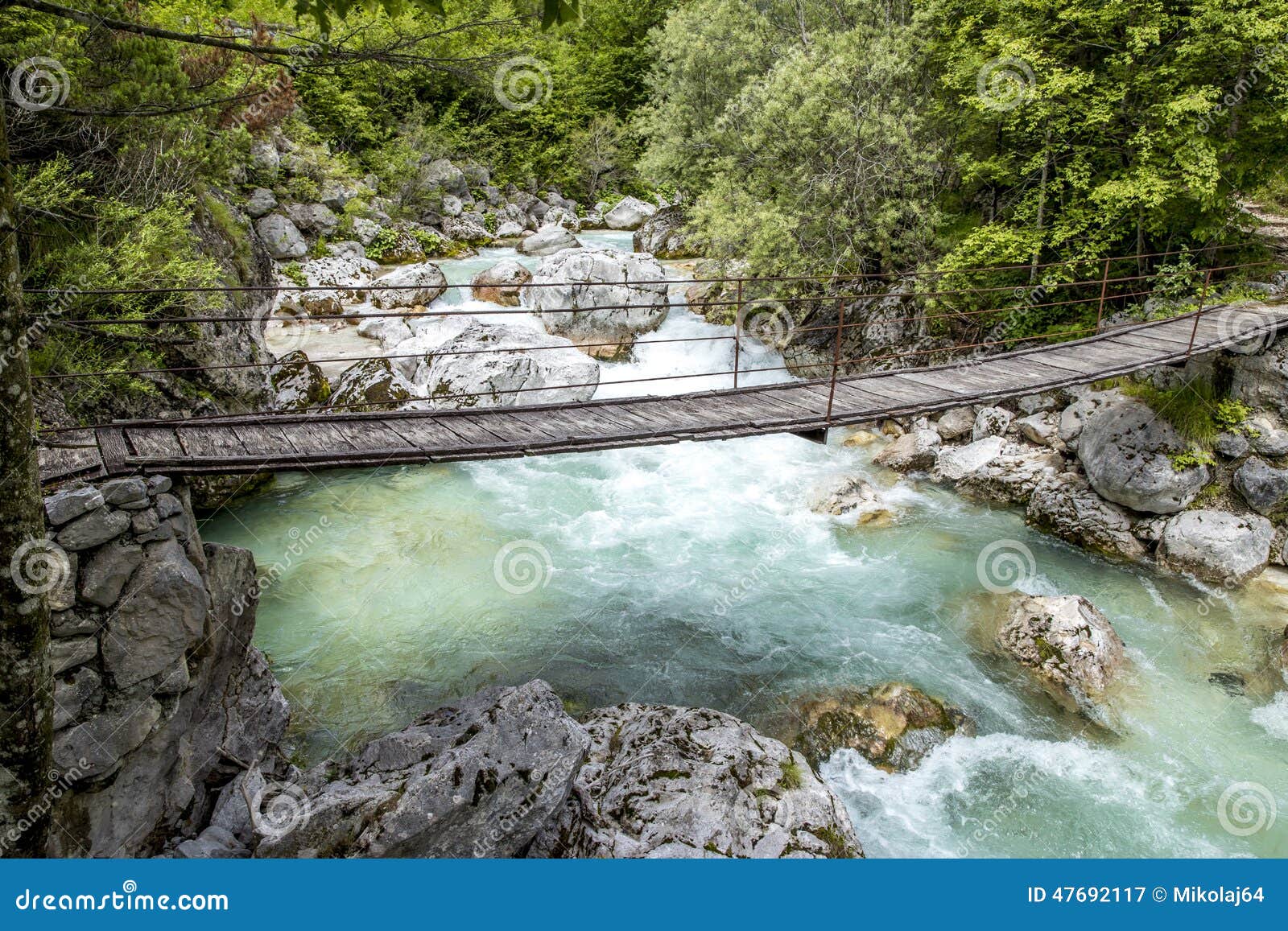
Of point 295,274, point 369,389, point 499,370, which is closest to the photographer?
point 369,389

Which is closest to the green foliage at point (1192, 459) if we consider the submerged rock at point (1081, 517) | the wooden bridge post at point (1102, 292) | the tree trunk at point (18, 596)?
the submerged rock at point (1081, 517)

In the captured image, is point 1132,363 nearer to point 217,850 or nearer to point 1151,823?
point 1151,823

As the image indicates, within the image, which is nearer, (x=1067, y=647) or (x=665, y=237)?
(x=1067, y=647)

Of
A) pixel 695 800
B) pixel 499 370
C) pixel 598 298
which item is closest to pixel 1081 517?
pixel 695 800

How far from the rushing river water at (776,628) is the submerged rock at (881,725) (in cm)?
15

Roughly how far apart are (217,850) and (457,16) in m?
29.6

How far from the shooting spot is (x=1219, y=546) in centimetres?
945

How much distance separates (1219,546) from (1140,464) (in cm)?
131

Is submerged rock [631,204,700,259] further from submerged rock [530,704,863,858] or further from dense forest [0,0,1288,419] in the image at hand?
submerged rock [530,704,863,858]

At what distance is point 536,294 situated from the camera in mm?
17406

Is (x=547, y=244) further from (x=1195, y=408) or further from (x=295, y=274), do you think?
(x=1195, y=408)

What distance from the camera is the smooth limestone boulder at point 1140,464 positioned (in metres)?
9.96

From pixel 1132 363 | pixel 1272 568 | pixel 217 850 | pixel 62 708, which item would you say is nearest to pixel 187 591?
pixel 62 708

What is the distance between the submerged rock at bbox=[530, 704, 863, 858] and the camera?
4.90 meters
